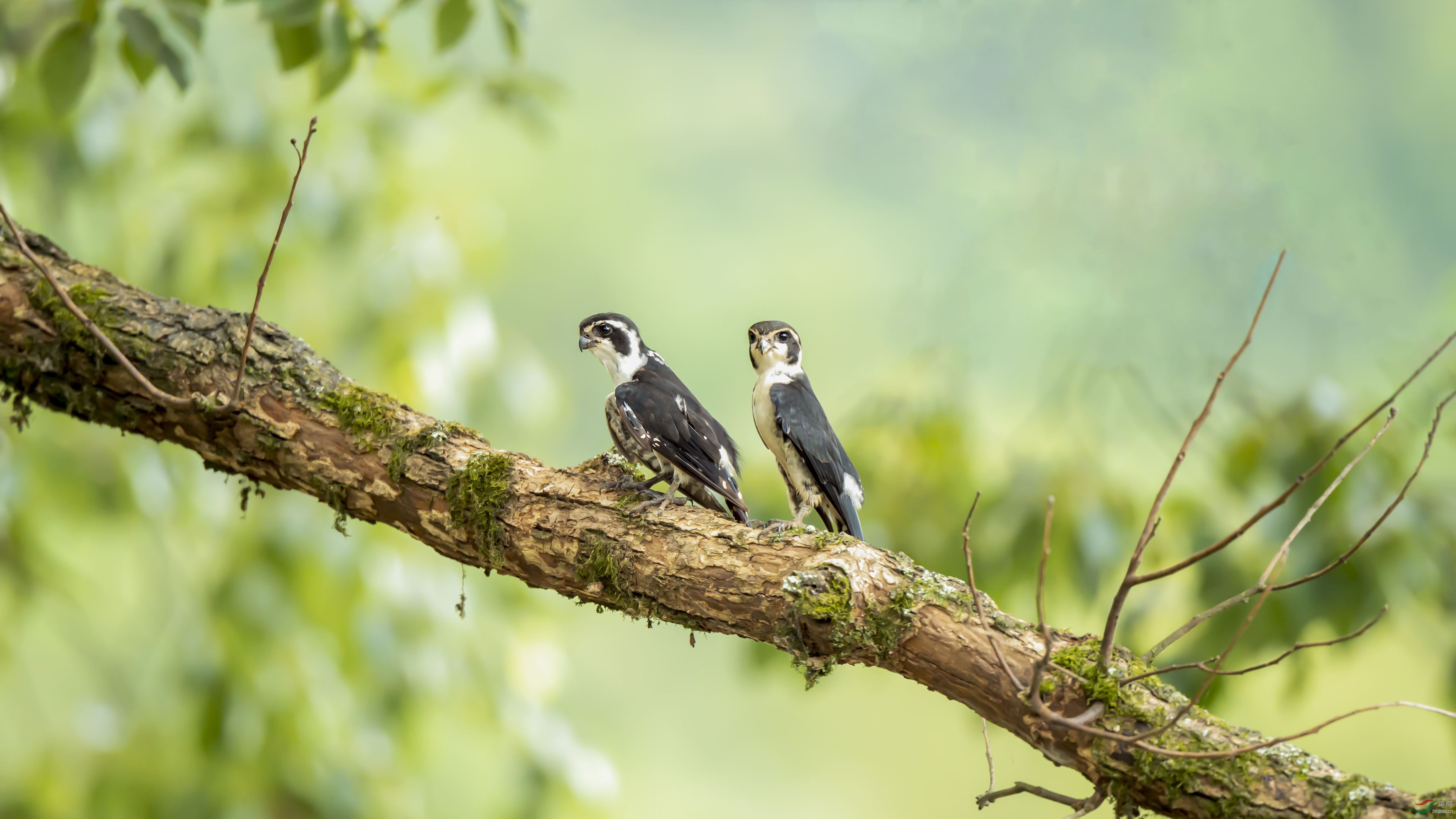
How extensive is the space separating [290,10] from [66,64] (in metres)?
0.54

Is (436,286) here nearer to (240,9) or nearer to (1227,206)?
(240,9)

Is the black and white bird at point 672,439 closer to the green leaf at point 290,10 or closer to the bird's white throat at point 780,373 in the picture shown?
the bird's white throat at point 780,373

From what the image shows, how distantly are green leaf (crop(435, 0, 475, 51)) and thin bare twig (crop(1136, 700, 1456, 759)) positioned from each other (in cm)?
200

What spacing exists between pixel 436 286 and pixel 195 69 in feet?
7.01

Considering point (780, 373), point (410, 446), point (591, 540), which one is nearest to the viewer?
point (591, 540)

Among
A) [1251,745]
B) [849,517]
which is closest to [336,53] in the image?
[849,517]

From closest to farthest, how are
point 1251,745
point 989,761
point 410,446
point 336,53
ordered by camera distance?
point 1251,745 → point 989,761 → point 410,446 → point 336,53

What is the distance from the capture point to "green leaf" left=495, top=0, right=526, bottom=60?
2406mm

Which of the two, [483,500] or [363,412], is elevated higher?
[363,412]

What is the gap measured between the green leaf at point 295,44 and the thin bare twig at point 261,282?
53 centimetres

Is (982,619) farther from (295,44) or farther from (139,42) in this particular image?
(139,42)

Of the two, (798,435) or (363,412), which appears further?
(798,435)

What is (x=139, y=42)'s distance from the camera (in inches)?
87.7

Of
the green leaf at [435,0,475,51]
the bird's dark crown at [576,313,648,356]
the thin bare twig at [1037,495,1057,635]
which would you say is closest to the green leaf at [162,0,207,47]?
the green leaf at [435,0,475,51]
